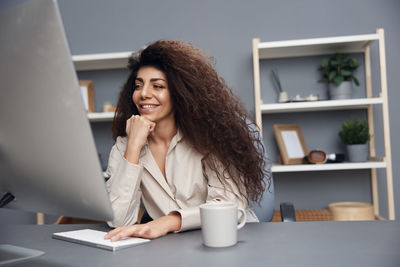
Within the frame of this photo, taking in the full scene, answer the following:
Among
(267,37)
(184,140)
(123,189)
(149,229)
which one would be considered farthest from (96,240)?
(267,37)

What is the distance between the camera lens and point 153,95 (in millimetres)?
1404

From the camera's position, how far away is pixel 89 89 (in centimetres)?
282

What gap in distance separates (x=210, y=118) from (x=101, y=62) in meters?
1.62

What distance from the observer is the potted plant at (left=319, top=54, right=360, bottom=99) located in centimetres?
251

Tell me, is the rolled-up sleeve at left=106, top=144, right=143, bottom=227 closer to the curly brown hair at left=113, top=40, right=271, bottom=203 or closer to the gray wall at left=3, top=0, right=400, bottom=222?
the curly brown hair at left=113, top=40, right=271, bottom=203

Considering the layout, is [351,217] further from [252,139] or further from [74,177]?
[74,177]

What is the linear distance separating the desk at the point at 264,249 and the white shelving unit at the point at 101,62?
5.54 feet

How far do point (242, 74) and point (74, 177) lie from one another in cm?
235

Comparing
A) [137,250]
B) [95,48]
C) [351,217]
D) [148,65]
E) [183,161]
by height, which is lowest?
[351,217]

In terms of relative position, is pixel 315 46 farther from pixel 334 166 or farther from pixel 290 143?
pixel 334 166

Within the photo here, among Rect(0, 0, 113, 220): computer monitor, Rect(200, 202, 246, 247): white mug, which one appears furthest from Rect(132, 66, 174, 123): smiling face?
Rect(0, 0, 113, 220): computer monitor

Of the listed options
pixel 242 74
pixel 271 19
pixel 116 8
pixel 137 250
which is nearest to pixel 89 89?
pixel 116 8

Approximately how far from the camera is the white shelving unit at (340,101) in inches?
92.9

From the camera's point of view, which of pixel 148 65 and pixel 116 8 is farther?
pixel 116 8
